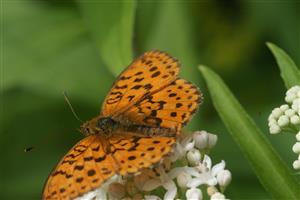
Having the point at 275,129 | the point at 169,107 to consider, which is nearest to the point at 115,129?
the point at 169,107

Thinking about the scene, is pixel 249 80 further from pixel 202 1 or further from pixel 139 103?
pixel 139 103

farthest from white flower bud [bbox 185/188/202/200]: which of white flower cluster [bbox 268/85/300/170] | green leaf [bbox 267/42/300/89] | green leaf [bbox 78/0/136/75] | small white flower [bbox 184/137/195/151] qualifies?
green leaf [bbox 78/0/136/75]

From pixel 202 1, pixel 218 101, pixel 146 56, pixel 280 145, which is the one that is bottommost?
pixel 280 145

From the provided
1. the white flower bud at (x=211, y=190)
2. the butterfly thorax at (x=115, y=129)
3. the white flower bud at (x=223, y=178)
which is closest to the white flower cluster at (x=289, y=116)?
the white flower bud at (x=223, y=178)

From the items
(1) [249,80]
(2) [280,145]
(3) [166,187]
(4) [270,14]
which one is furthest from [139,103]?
(4) [270,14]

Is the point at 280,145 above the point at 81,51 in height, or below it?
below

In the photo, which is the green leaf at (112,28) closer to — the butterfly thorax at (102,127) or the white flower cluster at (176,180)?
the butterfly thorax at (102,127)
